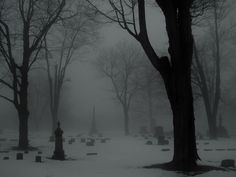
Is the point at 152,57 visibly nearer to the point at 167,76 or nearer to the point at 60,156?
the point at 167,76

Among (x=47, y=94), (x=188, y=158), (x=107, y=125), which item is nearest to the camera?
(x=188, y=158)

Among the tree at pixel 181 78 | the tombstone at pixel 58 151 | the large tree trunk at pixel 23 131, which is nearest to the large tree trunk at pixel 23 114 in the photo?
the large tree trunk at pixel 23 131

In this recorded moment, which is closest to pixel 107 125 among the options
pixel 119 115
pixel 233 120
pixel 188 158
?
pixel 119 115

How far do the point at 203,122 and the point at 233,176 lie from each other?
166 feet

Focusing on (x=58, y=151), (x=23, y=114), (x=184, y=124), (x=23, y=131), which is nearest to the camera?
(x=184, y=124)

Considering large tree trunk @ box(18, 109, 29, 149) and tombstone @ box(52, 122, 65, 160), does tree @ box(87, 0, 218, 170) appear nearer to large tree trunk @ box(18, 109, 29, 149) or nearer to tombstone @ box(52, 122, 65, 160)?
tombstone @ box(52, 122, 65, 160)

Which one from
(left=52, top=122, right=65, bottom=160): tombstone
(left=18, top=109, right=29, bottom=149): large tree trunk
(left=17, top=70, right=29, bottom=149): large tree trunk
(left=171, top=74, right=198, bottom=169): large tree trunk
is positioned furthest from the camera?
(left=17, top=70, right=29, bottom=149): large tree trunk

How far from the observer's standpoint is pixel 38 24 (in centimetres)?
1917

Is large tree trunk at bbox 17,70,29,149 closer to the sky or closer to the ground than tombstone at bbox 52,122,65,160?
closer to the sky

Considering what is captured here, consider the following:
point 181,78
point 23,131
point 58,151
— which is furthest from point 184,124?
point 23,131

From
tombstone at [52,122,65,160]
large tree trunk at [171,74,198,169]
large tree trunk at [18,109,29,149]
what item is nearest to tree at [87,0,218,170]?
large tree trunk at [171,74,198,169]

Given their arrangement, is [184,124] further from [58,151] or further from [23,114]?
[23,114]

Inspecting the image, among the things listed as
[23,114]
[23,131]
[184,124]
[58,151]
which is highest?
[23,114]

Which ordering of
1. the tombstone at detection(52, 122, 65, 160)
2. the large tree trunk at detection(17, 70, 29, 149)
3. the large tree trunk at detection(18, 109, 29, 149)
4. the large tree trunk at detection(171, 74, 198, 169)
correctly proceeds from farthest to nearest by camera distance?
the large tree trunk at detection(17, 70, 29, 149), the large tree trunk at detection(18, 109, 29, 149), the tombstone at detection(52, 122, 65, 160), the large tree trunk at detection(171, 74, 198, 169)
